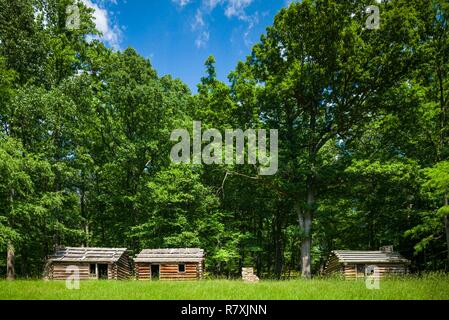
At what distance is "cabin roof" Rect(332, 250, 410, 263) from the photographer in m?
26.9

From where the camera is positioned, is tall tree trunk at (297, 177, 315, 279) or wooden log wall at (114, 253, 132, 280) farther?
wooden log wall at (114, 253, 132, 280)

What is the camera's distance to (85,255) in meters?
25.4

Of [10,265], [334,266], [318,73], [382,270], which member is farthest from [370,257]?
[10,265]

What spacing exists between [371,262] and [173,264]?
1506cm

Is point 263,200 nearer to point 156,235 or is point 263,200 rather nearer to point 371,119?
point 156,235

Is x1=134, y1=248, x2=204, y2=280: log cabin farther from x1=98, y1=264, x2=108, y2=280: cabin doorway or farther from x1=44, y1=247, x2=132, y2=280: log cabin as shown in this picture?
x1=98, y1=264, x2=108, y2=280: cabin doorway

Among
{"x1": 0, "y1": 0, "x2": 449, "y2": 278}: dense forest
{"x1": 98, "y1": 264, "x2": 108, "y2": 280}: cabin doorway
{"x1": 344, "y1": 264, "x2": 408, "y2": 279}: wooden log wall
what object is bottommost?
{"x1": 98, "y1": 264, "x2": 108, "y2": 280}: cabin doorway

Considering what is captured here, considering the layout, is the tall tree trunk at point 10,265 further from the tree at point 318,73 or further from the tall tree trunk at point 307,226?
the tall tree trunk at point 307,226

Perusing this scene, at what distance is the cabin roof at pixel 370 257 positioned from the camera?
26859 millimetres

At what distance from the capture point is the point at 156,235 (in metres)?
31.1

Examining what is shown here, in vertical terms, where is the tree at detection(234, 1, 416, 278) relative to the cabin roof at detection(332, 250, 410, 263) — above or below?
above

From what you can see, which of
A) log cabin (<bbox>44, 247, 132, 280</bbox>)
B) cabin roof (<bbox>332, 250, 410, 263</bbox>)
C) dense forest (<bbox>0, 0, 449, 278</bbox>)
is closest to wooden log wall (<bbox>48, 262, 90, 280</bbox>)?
log cabin (<bbox>44, 247, 132, 280</bbox>)

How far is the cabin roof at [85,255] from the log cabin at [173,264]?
180 cm

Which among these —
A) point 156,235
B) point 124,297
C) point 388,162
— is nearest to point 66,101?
point 156,235
